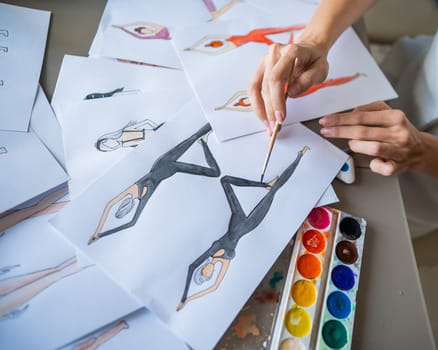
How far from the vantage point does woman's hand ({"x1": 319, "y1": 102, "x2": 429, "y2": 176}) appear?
0.46 meters

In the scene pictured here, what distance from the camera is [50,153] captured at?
0.44 meters

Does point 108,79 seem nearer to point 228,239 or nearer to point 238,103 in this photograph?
point 238,103

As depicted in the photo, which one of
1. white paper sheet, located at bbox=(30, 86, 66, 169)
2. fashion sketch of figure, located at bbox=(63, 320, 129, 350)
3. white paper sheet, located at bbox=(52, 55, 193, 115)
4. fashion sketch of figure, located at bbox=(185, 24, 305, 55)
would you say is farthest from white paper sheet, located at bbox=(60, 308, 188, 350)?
fashion sketch of figure, located at bbox=(185, 24, 305, 55)

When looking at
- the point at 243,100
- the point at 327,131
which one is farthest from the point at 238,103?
the point at 327,131

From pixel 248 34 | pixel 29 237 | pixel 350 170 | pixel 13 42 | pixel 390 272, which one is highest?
pixel 13 42

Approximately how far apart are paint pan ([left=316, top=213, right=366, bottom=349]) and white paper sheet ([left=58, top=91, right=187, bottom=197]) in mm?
286

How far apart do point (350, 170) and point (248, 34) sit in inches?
11.7

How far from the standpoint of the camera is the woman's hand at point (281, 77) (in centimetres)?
45

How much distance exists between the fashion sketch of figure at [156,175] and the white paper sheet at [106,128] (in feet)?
0.15

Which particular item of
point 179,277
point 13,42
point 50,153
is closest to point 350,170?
point 179,277

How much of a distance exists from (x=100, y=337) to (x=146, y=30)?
473 mm

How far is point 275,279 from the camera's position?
0.38 m

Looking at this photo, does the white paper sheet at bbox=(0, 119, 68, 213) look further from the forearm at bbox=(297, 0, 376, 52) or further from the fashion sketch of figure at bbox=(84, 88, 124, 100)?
the forearm at bbox=(297, 0, 376, 52)

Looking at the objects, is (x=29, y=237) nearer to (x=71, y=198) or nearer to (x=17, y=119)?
(x=71, y=198)
